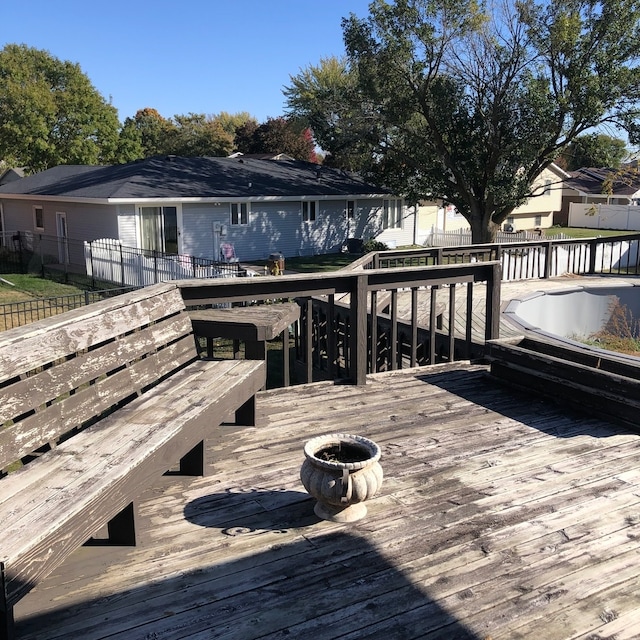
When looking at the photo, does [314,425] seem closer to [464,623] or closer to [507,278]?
[464,623]

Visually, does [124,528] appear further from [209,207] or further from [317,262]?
[317,262]

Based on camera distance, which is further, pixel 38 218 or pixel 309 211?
pixel 309 211

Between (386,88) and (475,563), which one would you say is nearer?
(475,563)

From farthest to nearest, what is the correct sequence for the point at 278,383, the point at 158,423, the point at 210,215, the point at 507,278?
the point at 210,215 → the point at 507,278 → the point at 278,383 → the point at 158,423

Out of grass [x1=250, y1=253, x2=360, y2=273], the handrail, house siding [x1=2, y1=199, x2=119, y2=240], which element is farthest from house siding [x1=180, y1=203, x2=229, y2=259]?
the handrail

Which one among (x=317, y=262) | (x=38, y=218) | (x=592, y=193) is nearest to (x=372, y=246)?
(x=317, y=262)

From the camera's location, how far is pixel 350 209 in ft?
86.4

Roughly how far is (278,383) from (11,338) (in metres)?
6.05

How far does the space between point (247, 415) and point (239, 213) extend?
18.7 metres

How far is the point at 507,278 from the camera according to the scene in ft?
43.6

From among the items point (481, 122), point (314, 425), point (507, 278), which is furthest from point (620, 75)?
point (314, 425)

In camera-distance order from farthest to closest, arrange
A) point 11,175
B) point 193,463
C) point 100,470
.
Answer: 1. point 11,175
2. point 193,463
3. point 100,470

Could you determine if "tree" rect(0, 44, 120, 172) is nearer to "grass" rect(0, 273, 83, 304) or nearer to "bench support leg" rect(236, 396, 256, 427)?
"grass" rect(0, 273, 83, 304)

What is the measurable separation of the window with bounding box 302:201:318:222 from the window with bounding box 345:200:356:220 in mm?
1697
